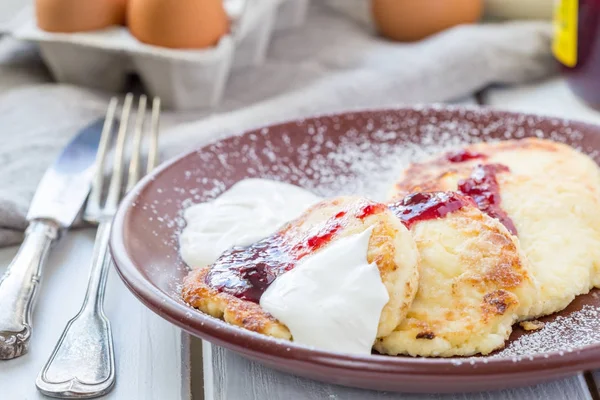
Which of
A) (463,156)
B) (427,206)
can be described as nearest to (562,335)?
(427,206)

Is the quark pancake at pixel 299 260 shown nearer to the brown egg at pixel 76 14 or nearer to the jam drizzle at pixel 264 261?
the jam drizzle at pixel 264 261

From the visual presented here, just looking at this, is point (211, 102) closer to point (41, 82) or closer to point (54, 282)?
point (41, 82)

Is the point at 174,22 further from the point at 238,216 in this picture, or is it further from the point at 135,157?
the point at 238,216

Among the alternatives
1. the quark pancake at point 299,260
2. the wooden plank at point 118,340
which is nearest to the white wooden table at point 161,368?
the wooden plank at point 118,340

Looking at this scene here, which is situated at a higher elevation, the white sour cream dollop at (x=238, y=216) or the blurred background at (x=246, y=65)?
the white sour cream dollop at (x=238, y=216)

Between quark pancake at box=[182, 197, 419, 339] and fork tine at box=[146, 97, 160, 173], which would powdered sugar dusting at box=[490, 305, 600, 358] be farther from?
fork tine at box=[146, 97, 160, 173]
